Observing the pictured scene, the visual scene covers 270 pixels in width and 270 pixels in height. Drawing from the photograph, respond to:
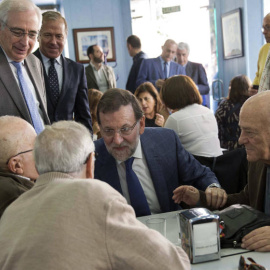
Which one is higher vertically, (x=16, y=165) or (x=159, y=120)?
(x=16, y=165)

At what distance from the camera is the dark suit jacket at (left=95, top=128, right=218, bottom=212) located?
225 cm

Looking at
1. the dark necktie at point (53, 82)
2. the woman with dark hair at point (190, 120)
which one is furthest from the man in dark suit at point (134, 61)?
the dark necktie at point (53, 82)

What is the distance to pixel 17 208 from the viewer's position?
116cm

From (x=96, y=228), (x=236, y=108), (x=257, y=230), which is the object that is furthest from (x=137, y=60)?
(x=96, y=228)

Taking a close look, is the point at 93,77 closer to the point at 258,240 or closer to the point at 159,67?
the point at 159,67

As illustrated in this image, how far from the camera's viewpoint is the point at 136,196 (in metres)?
2.12

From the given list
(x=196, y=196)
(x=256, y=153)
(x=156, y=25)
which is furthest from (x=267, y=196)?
(x=156, y=25)

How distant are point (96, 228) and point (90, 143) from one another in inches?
12.8

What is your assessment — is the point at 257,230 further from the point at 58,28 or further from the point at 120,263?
the point at 58,28

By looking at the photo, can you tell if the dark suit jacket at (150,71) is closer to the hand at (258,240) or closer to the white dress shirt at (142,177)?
the white dress shirt at (142,177)

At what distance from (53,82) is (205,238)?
5.99 feet

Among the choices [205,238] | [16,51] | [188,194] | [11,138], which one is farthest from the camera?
[16,51]

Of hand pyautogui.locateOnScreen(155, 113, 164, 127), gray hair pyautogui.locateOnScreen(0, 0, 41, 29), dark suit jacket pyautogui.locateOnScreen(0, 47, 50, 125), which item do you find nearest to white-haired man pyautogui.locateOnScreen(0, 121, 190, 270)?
dark suit jacket pyautogui.locateOnScreen(0, 47, 50, 125)

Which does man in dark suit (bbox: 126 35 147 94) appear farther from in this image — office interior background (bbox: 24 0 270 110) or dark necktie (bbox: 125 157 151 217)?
dark necktie (bbox: 125 157 151 217)
